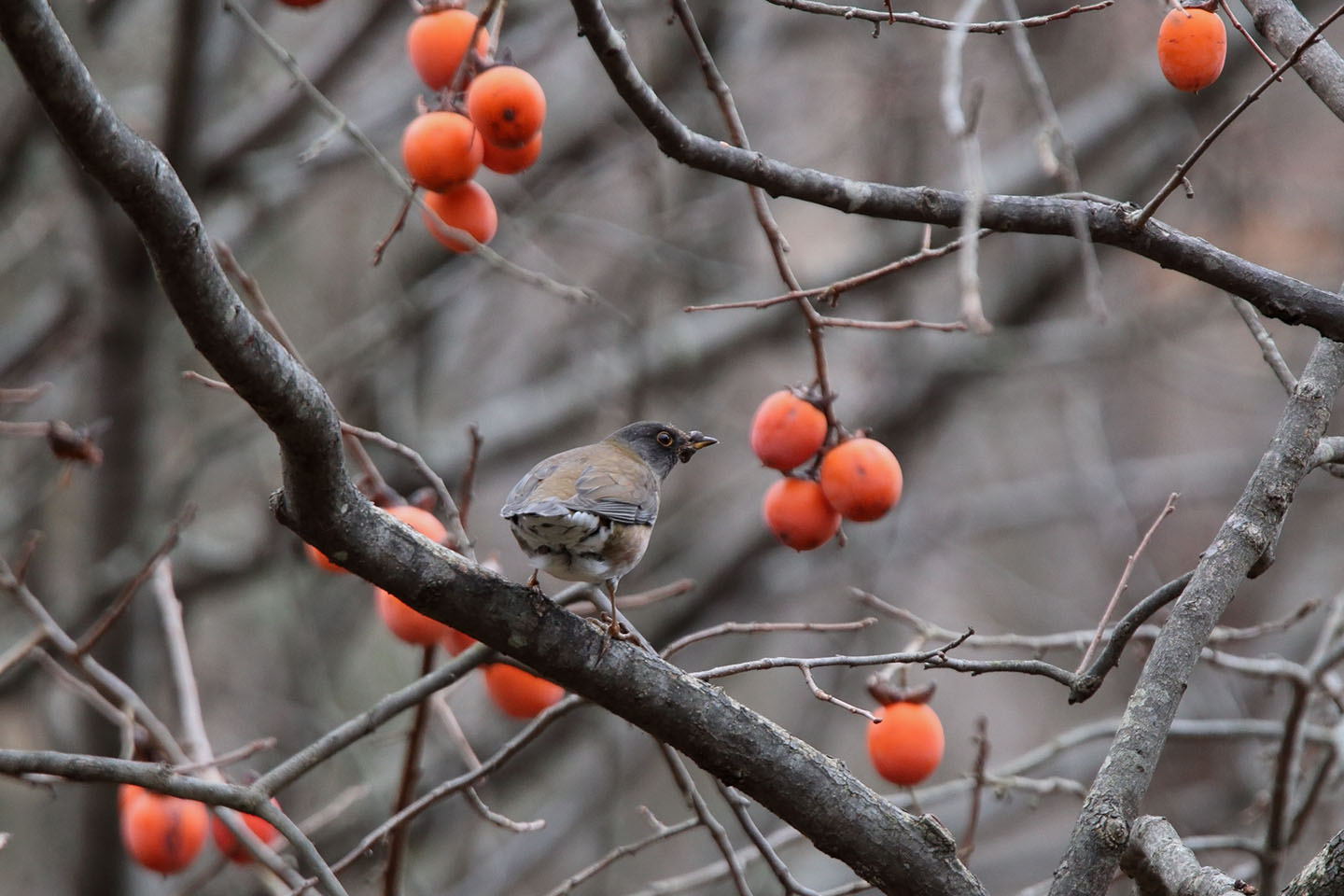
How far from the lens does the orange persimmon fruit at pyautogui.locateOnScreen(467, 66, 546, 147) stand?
2674 mm

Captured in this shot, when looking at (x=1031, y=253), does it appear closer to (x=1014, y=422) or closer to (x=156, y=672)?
(x=1014, y=422)

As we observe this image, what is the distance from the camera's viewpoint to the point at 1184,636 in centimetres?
230

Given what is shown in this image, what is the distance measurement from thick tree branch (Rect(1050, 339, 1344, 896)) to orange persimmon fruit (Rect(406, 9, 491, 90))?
1.93 meters

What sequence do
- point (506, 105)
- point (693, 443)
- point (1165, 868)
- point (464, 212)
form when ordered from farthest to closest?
point (693, 443)
point (464, 212)
point (506, 105)
point (1165, 868)

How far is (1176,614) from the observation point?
7.61 ft

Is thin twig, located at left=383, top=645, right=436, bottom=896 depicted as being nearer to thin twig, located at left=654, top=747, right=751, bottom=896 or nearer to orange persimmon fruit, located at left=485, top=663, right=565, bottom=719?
orange persimmon fruit, located at left=485, top=663, right=565, bottom=719

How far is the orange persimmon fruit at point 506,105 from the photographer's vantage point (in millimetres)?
2674

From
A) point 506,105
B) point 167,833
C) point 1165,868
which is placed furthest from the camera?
point 167,833

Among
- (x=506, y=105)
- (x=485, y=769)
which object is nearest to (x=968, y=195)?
(x=506, y=105)

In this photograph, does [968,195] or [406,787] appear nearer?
[968,195]

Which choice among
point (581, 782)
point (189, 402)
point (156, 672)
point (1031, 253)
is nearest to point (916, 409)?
point (1031, 253)

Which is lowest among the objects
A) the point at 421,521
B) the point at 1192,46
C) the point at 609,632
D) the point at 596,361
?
the point at 609,632

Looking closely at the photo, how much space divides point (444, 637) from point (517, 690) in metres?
0.22

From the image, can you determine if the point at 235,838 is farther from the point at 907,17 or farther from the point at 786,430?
the point at 907,17
